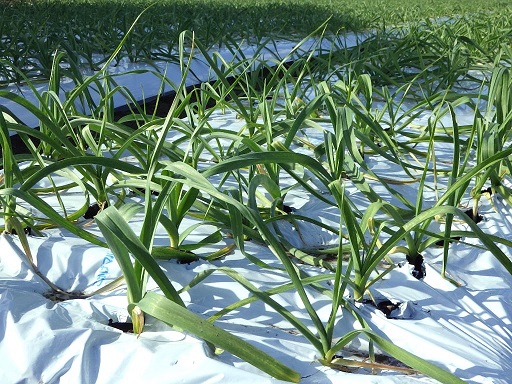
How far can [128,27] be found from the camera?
3.83 meters

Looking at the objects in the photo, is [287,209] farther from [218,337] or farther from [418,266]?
[218,337]

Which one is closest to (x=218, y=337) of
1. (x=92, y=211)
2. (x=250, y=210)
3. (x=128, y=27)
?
(x=250, y=210)

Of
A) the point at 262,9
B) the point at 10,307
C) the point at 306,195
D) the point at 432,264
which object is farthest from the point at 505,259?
the point at 262,9

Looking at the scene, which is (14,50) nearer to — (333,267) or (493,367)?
(333,267)

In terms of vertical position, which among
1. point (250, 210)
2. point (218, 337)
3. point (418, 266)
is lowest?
point (418, 266)

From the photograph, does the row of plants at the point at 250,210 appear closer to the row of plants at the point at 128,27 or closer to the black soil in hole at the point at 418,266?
the black soil in hole at the point at 418,266

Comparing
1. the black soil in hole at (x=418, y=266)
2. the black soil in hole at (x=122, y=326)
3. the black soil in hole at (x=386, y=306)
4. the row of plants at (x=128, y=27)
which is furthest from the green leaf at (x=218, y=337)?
the row of plants at (x=128, y=27)

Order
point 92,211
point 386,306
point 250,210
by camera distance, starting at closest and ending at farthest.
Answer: point 250,210 < point 386,306 < point 92,211

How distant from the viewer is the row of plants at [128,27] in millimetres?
2924

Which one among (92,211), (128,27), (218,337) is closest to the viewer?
(218,337)

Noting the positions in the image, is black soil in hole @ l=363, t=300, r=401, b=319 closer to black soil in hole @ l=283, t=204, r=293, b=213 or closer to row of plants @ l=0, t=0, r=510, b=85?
black soil in hole @ l=283, t=204, r=293, b=213

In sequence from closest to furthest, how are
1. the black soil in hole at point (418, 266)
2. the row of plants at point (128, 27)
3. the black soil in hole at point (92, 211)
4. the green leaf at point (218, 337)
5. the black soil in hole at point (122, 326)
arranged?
the green leaf at point (218, 337), the black soil in hole at point (122, 326), the black soil in hole at point (418, 266), the black soil in hole at point (92, 211), the row of plants at point (128, 27)

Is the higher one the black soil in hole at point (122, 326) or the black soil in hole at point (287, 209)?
the black soil in hole at point (122, 326)

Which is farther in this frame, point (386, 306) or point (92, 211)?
point (92, 211)
